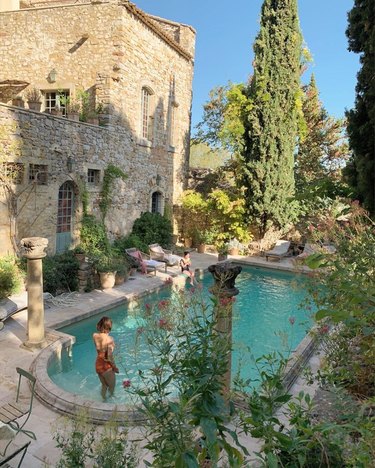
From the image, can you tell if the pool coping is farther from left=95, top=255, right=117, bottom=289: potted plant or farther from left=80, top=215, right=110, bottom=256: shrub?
left=80, top=215, right=110, bottom=256: shrub

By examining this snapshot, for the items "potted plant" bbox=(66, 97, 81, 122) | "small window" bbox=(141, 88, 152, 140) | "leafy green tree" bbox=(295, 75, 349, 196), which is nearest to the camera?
"potted plant" bbox=(66, 97, 81, 122)

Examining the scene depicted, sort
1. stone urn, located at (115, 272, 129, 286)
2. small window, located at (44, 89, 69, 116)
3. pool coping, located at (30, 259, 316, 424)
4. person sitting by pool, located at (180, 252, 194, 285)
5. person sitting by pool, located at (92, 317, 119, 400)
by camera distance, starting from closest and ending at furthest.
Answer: pool coping, located at (30, 259, 316, 424), person sitting by pool, located at (92, 317, 119, 400), stone urn, located at (115, 272, 129, 286), person sitting by pool, located at (180, 252, 194, 285), small window, located at (44, 89, 69, 116)

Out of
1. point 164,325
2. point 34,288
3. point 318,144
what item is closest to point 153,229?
point 34,288

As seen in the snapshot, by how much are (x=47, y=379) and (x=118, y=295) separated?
4222 mm

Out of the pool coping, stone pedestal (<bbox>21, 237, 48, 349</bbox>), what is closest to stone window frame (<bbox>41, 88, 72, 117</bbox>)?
stone pedestal (<bbox>21, 237, 48, 349</bbox>)

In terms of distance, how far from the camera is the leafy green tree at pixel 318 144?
59.5 ft

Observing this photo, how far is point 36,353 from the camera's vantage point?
6.03 meters

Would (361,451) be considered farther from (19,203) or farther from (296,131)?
(296,131)

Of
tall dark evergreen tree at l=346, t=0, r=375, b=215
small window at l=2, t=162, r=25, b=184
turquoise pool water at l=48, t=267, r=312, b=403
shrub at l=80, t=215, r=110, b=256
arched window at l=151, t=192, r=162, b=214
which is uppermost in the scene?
tall dark evergreen tree at l=346, t=0, r=375, b=215

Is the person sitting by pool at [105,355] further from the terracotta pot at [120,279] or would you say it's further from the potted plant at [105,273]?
the terracotta pot at [120,279]

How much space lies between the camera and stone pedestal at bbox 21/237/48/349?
231 inches

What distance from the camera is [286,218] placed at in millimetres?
15258

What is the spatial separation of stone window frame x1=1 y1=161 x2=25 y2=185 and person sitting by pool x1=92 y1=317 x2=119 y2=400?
218 inches

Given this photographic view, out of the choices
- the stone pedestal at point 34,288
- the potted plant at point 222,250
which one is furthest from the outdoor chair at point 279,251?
the stone pedestal at point 34,288
